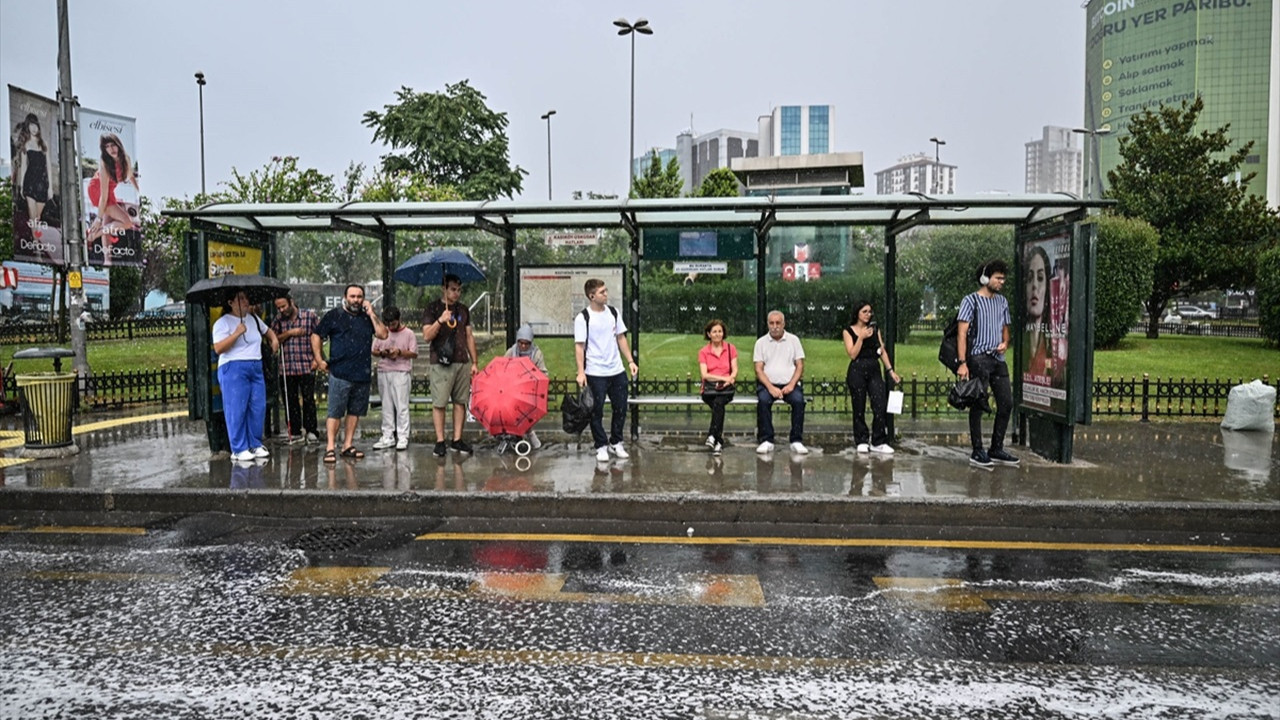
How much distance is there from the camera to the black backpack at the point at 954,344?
863 centimetres

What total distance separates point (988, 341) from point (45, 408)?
9.75 meters

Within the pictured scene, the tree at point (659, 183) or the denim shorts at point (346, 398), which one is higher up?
the tree at point (659, 183)

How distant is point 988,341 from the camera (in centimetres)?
855

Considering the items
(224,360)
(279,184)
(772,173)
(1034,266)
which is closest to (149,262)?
(279,184)

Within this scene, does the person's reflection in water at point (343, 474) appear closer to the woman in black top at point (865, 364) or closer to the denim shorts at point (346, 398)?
the denim shorts at point (346, 398)

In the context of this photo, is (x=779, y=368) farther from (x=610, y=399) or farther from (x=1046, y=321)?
(x=1046, y=321)

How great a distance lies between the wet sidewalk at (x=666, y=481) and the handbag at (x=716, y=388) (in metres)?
0.62

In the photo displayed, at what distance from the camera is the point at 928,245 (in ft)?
35.9

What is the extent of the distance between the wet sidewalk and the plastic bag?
1058mm

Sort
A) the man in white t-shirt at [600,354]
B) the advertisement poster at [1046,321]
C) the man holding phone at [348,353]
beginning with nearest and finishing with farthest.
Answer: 1. the advertisement poster at [1046,321]
2. the man in white t-shirt at [600,354]
3. the man holding phone at [348,353]

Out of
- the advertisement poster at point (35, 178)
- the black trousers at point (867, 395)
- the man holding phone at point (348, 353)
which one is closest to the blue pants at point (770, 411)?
the black trousers at point (867, 395)

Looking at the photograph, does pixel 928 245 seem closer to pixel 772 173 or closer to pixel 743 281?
pixel 743 281

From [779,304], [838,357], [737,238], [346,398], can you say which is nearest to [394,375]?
[346,398]

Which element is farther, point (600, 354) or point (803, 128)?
point (803, 128)
